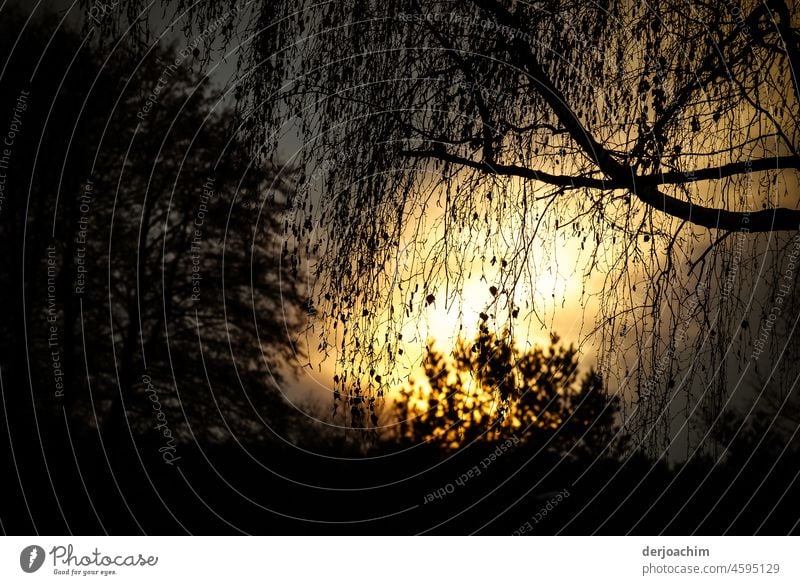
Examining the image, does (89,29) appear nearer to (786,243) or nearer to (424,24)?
(424,24)

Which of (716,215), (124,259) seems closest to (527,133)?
(716,215)

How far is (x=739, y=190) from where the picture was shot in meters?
3.39

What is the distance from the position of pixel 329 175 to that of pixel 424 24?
91 centimetres

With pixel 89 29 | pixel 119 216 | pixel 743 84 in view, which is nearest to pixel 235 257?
pixel 119 216

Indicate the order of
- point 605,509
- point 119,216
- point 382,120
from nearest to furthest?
point 382,120 < point 605,509 < point 119,216
